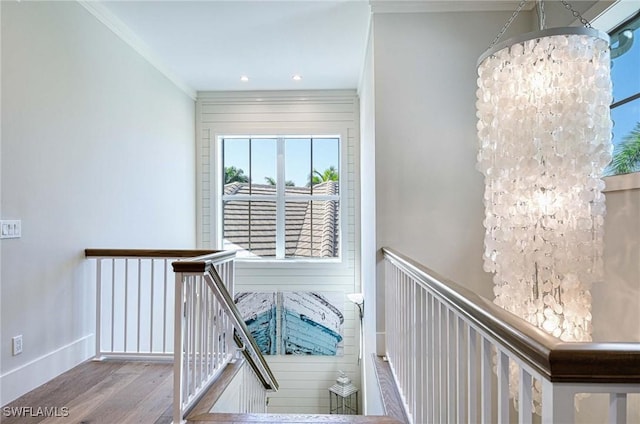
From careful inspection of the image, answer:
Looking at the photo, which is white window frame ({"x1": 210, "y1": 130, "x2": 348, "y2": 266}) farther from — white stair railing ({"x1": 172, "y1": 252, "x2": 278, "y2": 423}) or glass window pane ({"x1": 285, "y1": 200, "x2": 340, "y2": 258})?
white stair railing ({"x1": 172, "y1": 252, "x2": 278, "y2": 423})

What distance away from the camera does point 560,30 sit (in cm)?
175

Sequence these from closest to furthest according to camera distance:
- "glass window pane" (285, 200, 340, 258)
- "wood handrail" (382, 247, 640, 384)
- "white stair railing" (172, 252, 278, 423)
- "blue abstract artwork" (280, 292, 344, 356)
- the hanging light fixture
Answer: "wood handrail" (382, 247, 640, 384)
the hanging light fixture
"white stair railing" (172, 252, 278, 423)
"blue abstract artwork" (280, 292, 344, 356)
"glass window pane" (285, 200, 340, 258)

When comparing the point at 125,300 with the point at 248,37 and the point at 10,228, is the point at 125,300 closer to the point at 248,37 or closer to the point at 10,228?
the point at 10,228

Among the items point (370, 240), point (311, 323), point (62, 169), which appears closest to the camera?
point (62, 169)

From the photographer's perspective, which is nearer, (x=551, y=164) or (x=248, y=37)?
(x=551, y=164)

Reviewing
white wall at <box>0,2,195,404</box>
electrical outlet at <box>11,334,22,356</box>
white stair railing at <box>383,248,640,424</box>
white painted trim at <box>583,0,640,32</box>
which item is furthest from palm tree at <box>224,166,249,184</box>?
white painted trim at <box>583,0,640,32</box>

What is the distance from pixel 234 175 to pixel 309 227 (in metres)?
1.34

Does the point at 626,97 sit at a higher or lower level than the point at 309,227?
higher

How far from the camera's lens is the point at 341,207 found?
5.11 metres

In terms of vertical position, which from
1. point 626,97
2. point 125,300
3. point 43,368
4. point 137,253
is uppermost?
point 626,97

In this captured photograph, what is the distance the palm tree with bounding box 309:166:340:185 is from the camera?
17.4 ft

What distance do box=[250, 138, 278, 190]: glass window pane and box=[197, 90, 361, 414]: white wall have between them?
260 mm

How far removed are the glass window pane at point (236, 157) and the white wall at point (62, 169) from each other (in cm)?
157

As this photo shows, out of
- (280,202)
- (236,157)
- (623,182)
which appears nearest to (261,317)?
(280,202)
